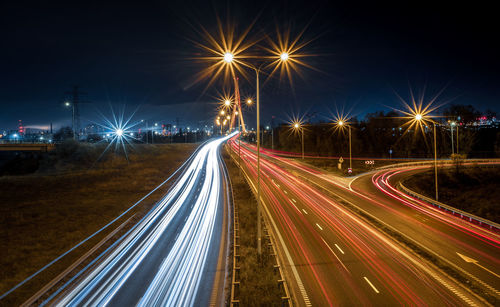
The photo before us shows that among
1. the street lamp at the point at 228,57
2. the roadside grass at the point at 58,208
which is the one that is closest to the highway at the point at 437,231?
the street lamp at the point at 228,57

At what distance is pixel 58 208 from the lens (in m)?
24.6

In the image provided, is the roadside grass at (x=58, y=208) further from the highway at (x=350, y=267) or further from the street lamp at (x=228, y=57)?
the street lamp at (x=228, y=57)

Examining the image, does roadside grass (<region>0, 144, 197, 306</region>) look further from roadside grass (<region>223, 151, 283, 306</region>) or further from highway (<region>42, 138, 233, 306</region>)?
roadside grass (<region>223, 151, 283, 306</region>)

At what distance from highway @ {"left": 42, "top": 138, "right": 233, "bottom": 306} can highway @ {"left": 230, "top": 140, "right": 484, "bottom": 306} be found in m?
3.94

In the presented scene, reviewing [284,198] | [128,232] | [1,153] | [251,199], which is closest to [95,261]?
[128,232]

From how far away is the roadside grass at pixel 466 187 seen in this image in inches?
1315

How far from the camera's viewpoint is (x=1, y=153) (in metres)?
79.3

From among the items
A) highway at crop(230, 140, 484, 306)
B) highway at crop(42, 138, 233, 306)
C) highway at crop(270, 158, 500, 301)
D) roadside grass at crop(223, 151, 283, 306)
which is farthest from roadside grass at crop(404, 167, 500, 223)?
highway at crop(42, 138, 233, 306)

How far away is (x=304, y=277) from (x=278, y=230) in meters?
6.64

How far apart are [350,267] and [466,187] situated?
4316 centimetres

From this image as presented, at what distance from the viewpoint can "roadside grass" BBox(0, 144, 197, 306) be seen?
13672mm

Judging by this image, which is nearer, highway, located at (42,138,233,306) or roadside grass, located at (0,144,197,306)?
highway, located at (42,138,233,306)

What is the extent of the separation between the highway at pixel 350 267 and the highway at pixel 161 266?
Answer: 3.94 meters

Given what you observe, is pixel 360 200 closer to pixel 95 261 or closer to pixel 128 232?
pixel 128 232
